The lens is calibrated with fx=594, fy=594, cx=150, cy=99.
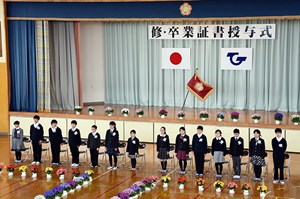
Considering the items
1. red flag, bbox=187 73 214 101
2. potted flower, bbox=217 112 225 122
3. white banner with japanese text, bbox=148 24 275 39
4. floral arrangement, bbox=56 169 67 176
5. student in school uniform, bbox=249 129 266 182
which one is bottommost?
floral arrangement, bbox=56 169 67 176

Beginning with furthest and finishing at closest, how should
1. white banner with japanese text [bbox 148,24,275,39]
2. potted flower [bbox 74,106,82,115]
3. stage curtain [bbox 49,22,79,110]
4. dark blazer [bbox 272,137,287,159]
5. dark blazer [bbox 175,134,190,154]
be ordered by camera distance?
stage curtain [bbox 49,22,79,110] < potted flower [bbox 74,106,82,115] < white banner with japanese text [bbox 148,24,275,39] < dark blazer [bbox 175,134,190,154] < dark blazer [bbox 272,137,287,159]

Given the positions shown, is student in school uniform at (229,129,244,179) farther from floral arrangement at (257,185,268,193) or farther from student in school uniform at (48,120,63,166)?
student in school uniform at (48,120,63,166)

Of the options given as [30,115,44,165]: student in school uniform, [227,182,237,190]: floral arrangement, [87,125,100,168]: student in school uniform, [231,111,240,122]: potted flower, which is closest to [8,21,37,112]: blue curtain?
[30,115,44,165]: student in school uniform

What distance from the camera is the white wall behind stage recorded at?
80.0 feet

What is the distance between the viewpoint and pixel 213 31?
22125mm

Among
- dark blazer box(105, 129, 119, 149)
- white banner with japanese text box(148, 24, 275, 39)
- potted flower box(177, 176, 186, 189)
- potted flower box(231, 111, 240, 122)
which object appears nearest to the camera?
potted flower box(177, 176, 186, 189)

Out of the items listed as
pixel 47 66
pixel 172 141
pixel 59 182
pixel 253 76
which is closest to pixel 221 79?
pixel 253 76

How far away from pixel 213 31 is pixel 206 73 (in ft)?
6.33

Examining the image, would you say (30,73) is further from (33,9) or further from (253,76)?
(253,76)

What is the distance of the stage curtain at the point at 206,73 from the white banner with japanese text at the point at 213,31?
237mm

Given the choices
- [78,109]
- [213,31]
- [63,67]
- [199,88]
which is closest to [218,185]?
[199,88]

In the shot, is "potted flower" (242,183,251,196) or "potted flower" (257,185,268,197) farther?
"potted flower" (242,183,251,196)

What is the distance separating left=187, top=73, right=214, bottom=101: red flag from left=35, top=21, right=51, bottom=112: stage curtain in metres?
5.36

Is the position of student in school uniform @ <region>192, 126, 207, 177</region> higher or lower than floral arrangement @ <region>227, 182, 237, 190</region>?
higher
